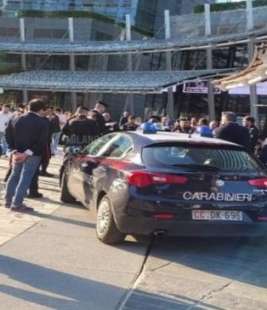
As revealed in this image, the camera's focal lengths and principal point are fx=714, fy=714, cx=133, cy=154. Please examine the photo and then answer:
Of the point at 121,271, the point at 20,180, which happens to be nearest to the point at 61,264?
the point at 121,271

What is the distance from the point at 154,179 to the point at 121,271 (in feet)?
3.93

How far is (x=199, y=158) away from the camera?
26.8 ft

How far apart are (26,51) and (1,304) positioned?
47165 mm

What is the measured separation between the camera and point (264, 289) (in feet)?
21.6

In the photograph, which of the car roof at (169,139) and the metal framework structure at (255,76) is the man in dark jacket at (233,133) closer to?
the metal framework structure at (255,76)

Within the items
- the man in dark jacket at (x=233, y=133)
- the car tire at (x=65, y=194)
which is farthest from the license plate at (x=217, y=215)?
the man in dark jacket at (x=233, y=133)

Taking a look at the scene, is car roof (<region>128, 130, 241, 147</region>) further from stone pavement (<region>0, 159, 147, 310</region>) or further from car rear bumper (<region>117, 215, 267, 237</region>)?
stone pavement (<region>0, 159, 147, 310</region>)

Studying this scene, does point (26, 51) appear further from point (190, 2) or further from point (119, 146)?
point (119, 146)

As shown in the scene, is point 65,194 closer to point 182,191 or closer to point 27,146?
point 27,146

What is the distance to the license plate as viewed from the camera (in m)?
7.83

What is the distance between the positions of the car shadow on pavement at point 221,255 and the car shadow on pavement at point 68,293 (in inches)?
44.1

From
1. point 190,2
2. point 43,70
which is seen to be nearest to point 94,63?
point 43,70

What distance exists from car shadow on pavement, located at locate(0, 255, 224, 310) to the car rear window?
1.90 m

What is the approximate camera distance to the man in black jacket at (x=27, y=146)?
10383 millimetres
